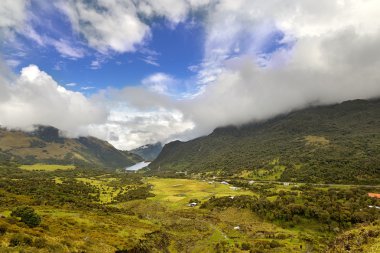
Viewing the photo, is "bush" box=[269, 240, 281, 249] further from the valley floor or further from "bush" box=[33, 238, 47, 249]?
"bush" box=[33, 238, 47, 249]

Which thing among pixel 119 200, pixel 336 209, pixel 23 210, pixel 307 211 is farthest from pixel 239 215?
pixel 23 210

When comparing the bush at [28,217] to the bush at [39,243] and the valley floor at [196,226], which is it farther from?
the bush at [39,243]

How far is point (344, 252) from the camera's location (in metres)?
32.4

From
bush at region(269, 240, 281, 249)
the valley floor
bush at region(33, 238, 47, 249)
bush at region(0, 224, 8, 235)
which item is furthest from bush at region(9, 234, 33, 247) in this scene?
bush at region(269, 240, 281, 249)

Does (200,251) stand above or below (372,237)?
below

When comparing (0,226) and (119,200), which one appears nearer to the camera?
(0,226)

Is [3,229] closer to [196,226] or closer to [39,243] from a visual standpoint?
[39,243]

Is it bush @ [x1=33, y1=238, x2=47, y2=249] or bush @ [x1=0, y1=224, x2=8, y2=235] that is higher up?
bush @ [x1=0, y1=224, x2=8, y2=235]

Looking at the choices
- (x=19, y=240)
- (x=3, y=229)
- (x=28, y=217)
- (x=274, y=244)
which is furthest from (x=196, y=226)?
(x=19, y=240)

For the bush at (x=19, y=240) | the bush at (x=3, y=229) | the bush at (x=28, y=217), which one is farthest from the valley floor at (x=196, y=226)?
the bush at (x=28, y=217)

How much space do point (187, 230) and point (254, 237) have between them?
26561 mm

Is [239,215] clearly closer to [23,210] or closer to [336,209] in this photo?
[336,209]

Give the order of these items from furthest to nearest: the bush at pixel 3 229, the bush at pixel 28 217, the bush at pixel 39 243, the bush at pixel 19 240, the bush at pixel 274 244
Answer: the bush at pixel 274 244 → the bush at pixel 28 217 → the bush at pixel 3 229 → the bush at pixel 39 243 → the bush at pixel 19 240

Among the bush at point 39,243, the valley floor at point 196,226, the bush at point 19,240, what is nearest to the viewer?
the bush at point 19,240
